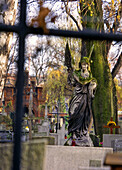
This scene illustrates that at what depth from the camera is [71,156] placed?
244 inches

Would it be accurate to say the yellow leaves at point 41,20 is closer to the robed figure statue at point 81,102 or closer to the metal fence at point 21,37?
the metal fence at point 21,37

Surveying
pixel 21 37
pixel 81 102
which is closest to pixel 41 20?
pixel 21 37

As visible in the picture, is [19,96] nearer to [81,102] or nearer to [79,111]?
[81,102]

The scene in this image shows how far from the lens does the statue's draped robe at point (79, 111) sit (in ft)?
30.2

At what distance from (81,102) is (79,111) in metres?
0.29

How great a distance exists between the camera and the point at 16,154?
949 millimetres

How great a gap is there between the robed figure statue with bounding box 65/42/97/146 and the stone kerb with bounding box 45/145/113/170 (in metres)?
2.65

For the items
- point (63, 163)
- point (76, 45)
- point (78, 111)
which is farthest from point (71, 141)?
point (76, 45)

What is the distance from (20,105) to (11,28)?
262 mm

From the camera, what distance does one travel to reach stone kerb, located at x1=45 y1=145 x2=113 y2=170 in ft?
20.1

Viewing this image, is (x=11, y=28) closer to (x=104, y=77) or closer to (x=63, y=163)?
(x=63, y=163)

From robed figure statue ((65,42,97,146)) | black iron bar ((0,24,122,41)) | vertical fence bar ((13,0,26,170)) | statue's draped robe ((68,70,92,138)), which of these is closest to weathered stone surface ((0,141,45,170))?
vertical fence bar ((13,0,26,170))

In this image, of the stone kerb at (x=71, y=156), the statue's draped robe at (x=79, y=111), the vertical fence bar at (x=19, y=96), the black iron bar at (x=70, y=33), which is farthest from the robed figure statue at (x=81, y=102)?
the vertical fence bar at (x=19, y=96)

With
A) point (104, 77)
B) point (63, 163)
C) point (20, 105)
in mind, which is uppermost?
point (104, 77)
